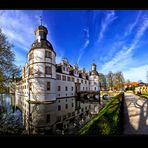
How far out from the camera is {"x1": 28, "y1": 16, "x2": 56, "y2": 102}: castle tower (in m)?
2.63

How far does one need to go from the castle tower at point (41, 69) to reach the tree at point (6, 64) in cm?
33

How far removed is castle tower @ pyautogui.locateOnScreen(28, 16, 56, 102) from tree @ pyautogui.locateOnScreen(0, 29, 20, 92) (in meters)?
0.33

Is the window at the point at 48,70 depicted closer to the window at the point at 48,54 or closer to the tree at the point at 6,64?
the window at the point at 48,54

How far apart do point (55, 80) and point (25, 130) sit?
1088 mm

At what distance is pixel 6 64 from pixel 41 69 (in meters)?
0.69

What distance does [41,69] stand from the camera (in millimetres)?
2748

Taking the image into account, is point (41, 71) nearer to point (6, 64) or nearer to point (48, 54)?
point (48, 54)

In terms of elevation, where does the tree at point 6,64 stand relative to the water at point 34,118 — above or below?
above

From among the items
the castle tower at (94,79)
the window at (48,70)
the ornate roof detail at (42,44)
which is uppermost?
the ornate roof detail at (42,44)

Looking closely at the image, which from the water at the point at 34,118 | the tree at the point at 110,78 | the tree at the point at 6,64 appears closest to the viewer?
the tree at the point at 6,64

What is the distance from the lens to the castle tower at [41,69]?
2627mm

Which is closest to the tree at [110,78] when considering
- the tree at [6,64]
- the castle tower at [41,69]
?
the castle tower at [41,69]

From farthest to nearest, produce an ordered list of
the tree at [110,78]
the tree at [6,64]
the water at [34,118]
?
the water at [34,118], the tree at [110,78], the tree at [6,64]
